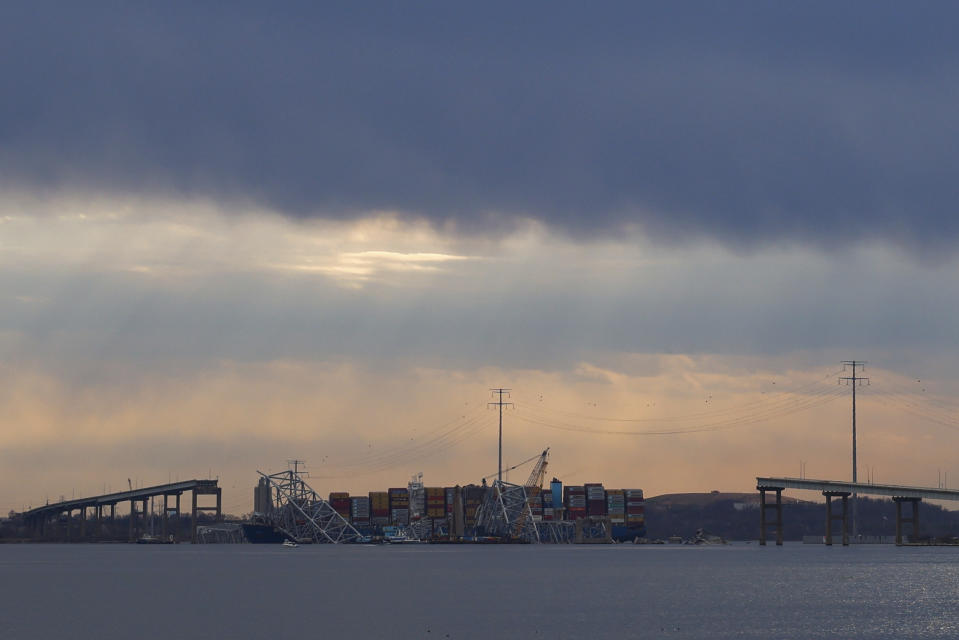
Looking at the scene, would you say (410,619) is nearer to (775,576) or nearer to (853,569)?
(775,576)

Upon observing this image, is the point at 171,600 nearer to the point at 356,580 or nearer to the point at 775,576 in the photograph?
the point at 356,580

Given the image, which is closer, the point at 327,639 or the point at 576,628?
the point at 327,639

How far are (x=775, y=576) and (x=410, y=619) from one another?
285 feet

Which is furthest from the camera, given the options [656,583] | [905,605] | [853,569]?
[853,569]

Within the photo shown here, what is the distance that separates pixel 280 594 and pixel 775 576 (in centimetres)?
7225

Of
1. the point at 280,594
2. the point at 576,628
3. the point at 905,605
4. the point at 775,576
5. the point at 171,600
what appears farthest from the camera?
the point at 775,576

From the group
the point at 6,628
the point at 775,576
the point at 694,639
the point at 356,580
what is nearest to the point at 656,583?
the point at 775,576

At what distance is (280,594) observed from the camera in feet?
443

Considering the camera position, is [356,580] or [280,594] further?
[356,580]

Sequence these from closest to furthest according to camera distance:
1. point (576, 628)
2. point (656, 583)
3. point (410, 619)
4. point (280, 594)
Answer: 1. point (576, 628)
2. point (410, 619)
3. point (280, 594)
4. point (656, 583)

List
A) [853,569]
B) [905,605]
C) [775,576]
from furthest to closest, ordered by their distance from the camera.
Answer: [853,569], [775,576], [905,605]

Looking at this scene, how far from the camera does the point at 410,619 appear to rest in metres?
102

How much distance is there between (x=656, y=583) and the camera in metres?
158

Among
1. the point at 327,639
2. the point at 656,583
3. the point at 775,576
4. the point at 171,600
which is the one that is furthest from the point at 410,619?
the point at 775,576
